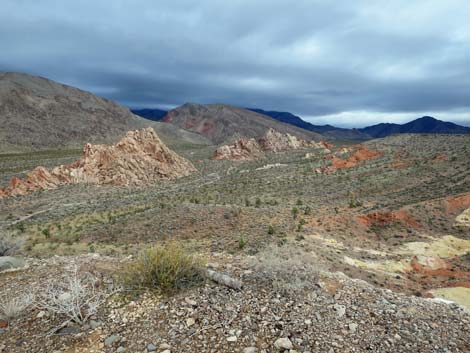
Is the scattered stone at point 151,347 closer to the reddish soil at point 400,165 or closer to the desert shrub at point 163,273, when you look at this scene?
the desert shrub at point 163,273

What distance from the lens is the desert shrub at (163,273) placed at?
6246 millimetres

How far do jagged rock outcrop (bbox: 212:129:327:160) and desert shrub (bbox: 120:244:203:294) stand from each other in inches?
2675

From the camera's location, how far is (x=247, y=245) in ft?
45.7

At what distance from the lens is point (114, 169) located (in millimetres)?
44219

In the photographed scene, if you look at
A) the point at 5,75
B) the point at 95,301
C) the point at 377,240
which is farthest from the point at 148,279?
the point at 5,75

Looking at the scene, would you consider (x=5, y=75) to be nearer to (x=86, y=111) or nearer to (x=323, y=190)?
(x=86, y=111)

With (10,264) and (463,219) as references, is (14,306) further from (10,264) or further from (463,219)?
(463,219)

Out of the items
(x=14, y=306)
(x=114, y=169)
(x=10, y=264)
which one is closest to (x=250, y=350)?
(x=14, y=306)

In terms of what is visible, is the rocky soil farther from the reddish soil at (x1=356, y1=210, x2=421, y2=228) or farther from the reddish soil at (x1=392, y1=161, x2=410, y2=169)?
the reddish soil at (x1=392, y1=161, x2=410, y2=169)

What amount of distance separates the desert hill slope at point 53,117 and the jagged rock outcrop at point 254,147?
6894 cm

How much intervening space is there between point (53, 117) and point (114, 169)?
109193 millimetres

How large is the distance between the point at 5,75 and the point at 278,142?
447 feet

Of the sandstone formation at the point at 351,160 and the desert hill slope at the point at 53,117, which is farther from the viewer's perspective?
the desert hill slope at the point at 53,117

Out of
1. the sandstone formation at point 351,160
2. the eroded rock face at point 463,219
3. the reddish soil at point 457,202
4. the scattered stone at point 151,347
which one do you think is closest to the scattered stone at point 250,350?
the scattered stone at point 151,347
